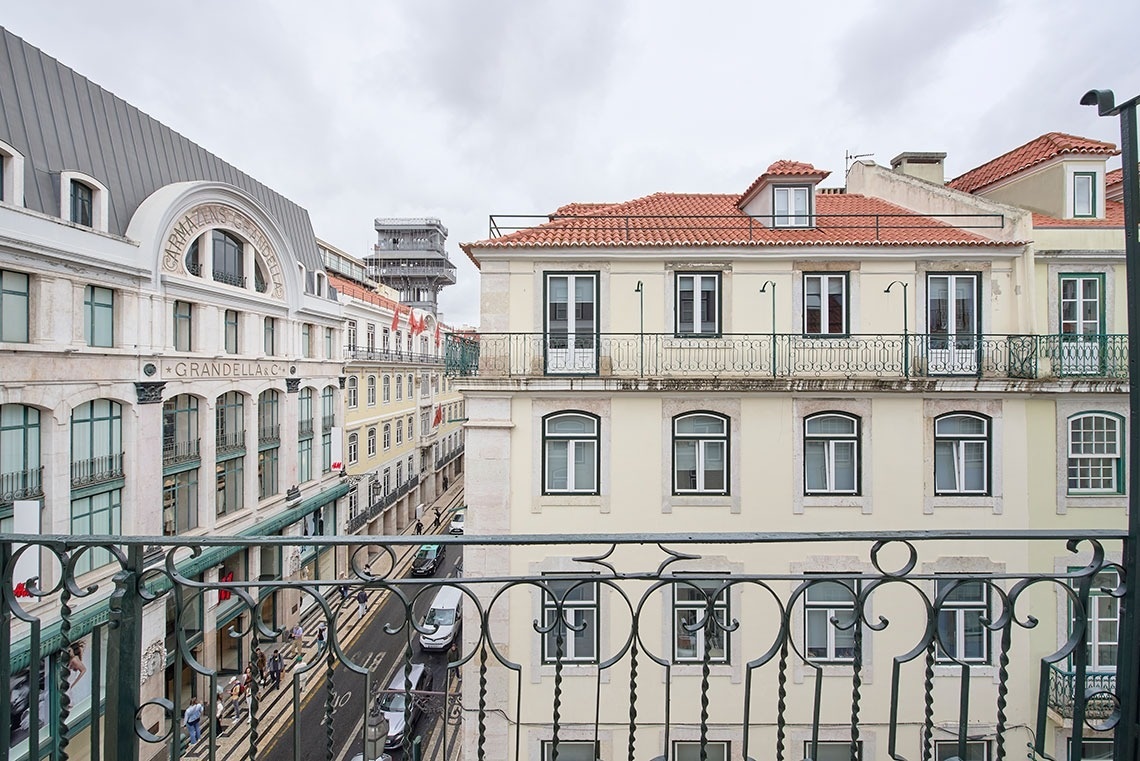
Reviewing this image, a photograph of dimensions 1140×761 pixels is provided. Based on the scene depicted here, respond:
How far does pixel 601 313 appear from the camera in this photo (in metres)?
10.6

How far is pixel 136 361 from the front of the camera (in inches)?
575

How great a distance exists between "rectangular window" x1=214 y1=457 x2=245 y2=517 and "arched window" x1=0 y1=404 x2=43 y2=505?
591 cm

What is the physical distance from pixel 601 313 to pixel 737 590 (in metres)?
5.84

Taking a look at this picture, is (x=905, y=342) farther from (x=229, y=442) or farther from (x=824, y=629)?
(x=229, y=442)

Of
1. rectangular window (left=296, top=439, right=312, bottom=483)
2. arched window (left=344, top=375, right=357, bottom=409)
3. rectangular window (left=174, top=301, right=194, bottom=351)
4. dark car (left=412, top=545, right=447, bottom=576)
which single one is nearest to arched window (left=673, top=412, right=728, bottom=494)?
rectangular window (left=174, top=301, right=194, bottom=351)

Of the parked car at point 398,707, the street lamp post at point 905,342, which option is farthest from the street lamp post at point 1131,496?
the parked car at point 398,707

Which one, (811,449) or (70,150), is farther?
(70,150)

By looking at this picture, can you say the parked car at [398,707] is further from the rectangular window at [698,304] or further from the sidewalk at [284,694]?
the rectangular window at [698,304]

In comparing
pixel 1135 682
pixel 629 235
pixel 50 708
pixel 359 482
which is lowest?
pixel 50 708

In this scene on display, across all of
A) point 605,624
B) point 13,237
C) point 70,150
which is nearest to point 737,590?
point 605,624

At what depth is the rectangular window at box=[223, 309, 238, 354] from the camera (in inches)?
726

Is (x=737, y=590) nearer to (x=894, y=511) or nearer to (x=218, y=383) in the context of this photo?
(x=894, y=511)

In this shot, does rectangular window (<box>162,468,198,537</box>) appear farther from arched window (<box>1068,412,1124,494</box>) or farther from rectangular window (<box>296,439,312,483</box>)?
arched window (<box>1068,412,1124,494</box>)

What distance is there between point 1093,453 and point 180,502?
75.9 feet
